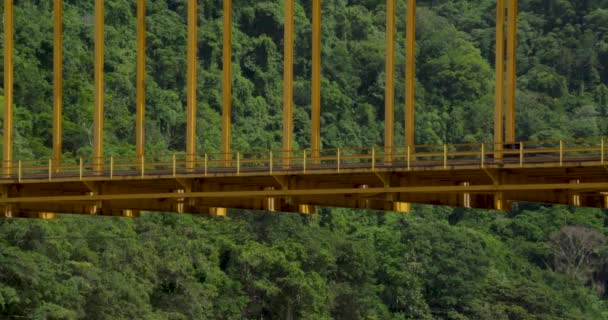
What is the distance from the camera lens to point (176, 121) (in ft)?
565

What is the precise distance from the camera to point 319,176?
7788cm

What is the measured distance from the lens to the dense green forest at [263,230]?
126 meters

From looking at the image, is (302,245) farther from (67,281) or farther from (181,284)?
(67,281)

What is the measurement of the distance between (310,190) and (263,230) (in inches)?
2771

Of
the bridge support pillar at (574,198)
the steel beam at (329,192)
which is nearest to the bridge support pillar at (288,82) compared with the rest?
the steel beam at (329,192)

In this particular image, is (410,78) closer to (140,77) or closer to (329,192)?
(329,192)

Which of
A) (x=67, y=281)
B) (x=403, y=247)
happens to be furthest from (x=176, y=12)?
(x=67, y=281)

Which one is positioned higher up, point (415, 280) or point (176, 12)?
point (176, 12)

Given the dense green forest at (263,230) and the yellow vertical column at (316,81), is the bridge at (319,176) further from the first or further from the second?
the dense green forest at (263,230)

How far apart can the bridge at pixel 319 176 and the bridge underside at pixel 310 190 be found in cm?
4

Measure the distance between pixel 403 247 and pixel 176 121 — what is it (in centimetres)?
1924

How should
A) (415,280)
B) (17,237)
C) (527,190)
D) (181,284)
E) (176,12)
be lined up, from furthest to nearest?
1. (176,12)
2. (415,280)
3. (181,284)
4. (17,237)
5. (527,190)

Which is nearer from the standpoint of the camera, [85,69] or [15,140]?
[15,140]

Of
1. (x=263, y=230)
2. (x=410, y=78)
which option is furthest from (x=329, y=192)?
(x=263, y=230)
